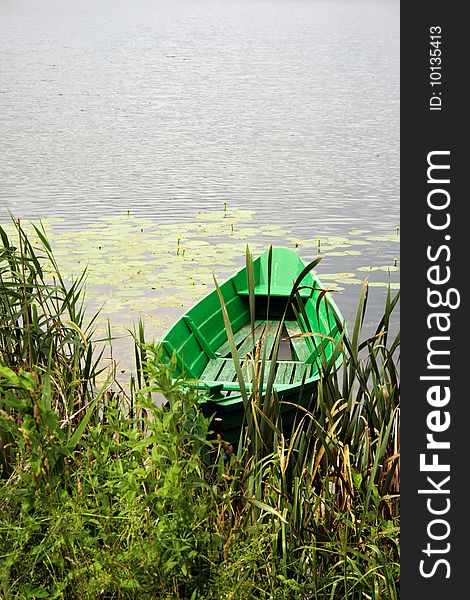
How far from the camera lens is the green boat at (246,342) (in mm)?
3191

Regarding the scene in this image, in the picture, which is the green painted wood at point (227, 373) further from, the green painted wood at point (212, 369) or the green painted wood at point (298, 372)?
the green painted wood at point (298, 372)

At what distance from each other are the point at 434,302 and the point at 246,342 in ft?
10.2

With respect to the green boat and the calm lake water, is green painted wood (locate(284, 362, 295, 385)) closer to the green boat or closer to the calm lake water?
the green boat

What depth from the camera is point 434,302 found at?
1527 millimetres

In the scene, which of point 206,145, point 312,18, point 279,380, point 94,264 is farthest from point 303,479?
point 312,18

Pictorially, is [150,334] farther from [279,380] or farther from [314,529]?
[314,529]

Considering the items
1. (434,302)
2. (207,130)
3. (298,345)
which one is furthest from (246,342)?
(207,130)

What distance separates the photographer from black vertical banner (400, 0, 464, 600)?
150 cm

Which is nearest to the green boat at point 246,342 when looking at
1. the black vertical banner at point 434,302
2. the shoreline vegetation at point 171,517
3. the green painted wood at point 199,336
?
the green painted wood at point 199,336

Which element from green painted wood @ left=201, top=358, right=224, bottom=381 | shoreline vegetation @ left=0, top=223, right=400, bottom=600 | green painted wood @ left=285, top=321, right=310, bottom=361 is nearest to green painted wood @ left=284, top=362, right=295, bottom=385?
green painted wood @ left=285, top=321, right=310, bottom=361

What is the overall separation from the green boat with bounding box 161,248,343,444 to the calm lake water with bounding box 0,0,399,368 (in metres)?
0.58

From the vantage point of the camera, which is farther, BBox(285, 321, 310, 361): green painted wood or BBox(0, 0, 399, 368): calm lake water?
BBox(0, 0, 399, 368): calm lake water

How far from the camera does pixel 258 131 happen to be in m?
12.8

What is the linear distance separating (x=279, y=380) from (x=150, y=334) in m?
1.19
